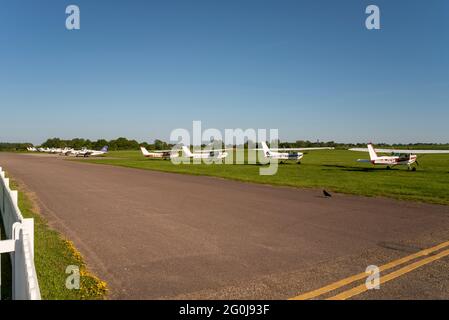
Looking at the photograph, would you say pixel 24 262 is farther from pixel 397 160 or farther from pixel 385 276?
pixel 397 160

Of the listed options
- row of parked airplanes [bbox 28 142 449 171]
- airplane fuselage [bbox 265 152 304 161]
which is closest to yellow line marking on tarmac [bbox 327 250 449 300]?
row of parked airplanes [bbox 28 142 449 171]

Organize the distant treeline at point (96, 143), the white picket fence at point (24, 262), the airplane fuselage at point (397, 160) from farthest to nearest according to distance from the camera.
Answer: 1. the distant treeline at point (96, 143)
2. the airplane fuselage at point (397, 160)
3. the white picket fence at point (24, 262)

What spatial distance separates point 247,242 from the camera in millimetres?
7766

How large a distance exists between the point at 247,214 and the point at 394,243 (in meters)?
4.58

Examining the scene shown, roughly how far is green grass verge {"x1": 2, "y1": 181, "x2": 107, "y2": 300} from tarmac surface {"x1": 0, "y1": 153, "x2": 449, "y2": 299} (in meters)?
0.22

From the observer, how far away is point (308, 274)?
5789mm

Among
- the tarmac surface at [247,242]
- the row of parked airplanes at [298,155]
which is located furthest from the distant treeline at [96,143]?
the tarmac surface at [247,242]

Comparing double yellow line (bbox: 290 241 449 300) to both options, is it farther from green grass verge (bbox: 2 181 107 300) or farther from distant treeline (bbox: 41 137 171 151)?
distant treeline (bbox: 41 137 171 151)

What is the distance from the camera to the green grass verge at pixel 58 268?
16.2 ft

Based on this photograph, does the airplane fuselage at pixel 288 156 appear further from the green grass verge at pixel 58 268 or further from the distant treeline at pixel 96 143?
the distant treeline at pixel 96 143

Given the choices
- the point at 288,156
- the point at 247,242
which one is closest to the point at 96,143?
the point at 288,156

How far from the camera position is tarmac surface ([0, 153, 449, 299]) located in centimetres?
527

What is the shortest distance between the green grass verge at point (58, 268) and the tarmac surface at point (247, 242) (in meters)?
0.22
